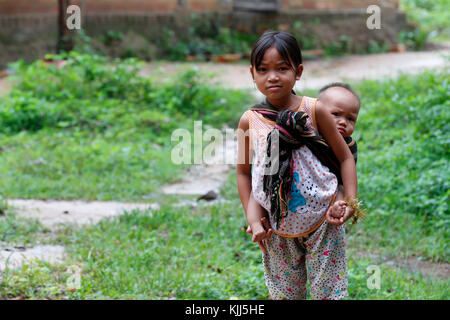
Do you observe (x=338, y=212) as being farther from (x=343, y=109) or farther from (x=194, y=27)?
(x=194, y=27)

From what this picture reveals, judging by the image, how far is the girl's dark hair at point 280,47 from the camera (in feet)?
7.86

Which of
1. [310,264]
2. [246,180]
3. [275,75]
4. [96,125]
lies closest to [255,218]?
→ [246,180]

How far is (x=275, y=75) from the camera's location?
7.88 ft

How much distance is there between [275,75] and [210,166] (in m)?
4.58

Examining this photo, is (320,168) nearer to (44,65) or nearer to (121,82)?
(121,82)

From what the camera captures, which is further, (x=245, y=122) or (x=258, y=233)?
(x=245, y=122)

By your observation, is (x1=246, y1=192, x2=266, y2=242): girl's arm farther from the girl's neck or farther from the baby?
the girl's neck

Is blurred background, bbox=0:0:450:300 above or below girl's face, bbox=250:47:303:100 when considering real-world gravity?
below

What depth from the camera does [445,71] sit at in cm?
835

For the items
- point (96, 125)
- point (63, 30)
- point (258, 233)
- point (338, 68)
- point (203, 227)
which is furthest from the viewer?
point (338, 68)

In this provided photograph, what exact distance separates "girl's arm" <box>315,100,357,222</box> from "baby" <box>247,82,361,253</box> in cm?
8

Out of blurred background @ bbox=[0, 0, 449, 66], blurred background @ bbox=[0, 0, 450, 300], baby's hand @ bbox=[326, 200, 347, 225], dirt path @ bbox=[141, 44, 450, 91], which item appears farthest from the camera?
blurred background @ bbox=[0, 0, 449, 66]

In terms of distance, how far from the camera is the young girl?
94.6 inches

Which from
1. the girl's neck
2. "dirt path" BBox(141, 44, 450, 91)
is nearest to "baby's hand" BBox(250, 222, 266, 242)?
the girl's neck
